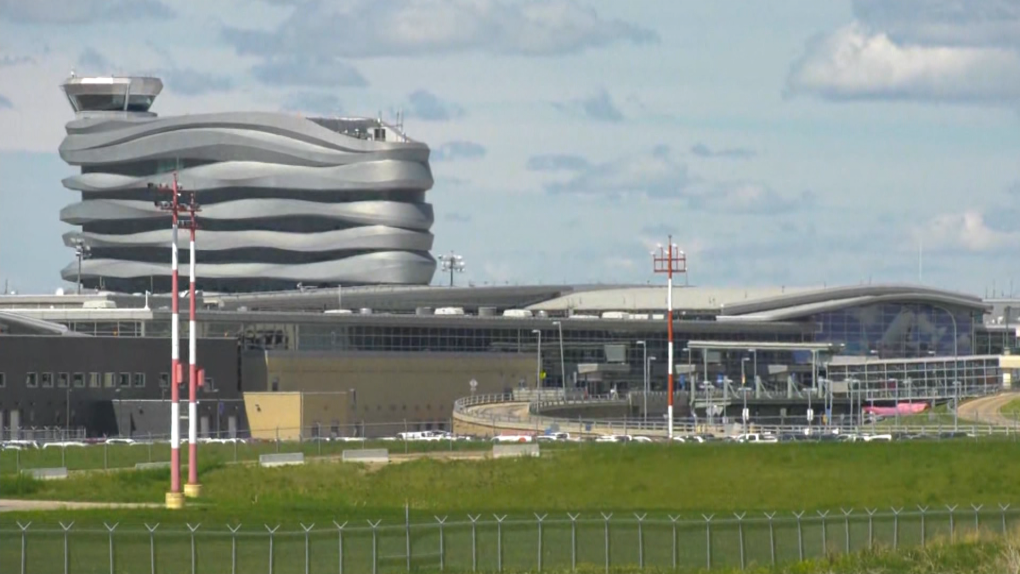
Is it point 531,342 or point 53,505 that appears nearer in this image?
point 53,505

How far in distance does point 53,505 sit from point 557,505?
55.4 ft

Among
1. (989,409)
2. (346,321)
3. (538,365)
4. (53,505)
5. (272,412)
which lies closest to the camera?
(53,505)

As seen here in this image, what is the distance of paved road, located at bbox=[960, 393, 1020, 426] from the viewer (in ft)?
376

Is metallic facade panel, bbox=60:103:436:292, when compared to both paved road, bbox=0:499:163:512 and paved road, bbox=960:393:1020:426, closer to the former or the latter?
paved road, bbox=960:393:1020:426

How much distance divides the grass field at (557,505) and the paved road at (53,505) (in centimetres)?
205

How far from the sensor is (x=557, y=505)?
69.0 m

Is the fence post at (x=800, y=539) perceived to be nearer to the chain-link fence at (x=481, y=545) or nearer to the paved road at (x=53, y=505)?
the chain-link fence at (x=481, y=545)

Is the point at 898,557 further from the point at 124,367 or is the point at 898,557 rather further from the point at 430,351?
the point at 430,351

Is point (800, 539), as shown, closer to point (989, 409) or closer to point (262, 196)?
point (989, 409)

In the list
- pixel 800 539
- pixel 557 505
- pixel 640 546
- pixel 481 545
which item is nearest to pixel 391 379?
pixel 557 505

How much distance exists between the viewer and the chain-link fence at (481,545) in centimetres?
4275

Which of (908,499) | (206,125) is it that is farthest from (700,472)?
(206,125)

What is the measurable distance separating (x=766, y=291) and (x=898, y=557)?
133409 mm

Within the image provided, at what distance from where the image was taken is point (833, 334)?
172m
